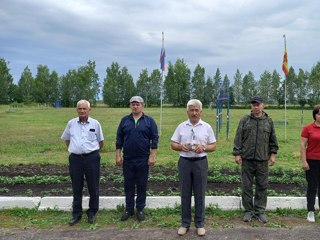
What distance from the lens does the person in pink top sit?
5.60 m

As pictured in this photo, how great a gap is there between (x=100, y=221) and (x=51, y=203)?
1084 millimetres

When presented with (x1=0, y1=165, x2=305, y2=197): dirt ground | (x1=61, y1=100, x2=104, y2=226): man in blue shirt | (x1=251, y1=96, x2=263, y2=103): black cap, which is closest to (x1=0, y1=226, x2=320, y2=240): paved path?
(x1=61, y1=100, x2=104, y2=226): man in blue shirt

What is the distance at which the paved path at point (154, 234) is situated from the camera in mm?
5059

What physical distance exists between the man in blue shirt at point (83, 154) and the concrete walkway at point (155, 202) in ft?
1.67

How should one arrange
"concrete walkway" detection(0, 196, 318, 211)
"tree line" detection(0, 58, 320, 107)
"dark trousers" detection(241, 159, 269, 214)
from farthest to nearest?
"tree line" detection(0, 58, 320, 107) < "concrete walkway" detection(0, 196, 318, 211) < "dark trousers" detection(241, 159, 269, 214)

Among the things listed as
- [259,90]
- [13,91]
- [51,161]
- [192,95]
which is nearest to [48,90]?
[13,91]

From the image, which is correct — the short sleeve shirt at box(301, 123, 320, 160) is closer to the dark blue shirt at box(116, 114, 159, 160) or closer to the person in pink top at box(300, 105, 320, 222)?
the person in pink top at box(300, 105, 320, 222)

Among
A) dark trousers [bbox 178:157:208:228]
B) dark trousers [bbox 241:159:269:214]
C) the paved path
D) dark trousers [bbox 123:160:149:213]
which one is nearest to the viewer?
the paved path

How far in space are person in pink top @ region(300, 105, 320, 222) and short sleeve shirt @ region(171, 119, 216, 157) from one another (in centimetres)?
152

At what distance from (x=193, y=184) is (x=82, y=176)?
167 cm

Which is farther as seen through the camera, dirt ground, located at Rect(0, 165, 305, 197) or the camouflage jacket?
dirt ground, located at Rect(0, 165, 305, 197)

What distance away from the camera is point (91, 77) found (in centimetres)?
7775

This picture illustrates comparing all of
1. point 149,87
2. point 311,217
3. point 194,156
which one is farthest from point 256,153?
point 149,87

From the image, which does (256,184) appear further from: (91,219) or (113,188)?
(113,188)
